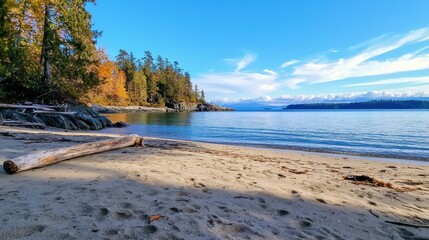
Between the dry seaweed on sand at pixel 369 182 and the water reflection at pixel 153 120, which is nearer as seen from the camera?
the dry seaweed on sand at pixel 369 182

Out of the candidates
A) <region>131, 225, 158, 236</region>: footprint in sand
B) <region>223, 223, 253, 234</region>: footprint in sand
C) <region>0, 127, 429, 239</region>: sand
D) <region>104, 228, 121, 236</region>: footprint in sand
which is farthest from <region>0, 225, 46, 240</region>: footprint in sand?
<region>223, 223, 253, 234</region>: footprint in sand

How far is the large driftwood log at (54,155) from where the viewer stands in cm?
510

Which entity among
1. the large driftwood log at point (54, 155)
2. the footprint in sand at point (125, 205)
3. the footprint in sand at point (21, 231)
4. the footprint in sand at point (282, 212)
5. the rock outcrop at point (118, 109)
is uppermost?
the rock outcrop at point (118, 109)

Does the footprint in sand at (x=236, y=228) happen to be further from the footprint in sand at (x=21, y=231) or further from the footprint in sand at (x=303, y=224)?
the footprint in sand at (x=21, y=231)

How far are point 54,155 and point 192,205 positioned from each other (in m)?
4.08

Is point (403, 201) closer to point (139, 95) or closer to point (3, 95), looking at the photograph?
point (3, 95)

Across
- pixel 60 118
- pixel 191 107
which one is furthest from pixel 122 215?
pixel 191 107

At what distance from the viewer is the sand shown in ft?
10.2

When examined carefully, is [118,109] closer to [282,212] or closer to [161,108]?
[161,108]

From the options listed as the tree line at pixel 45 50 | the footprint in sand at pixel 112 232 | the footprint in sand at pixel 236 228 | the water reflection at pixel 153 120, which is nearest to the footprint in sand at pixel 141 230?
the footprint in sand at pixel 112 232

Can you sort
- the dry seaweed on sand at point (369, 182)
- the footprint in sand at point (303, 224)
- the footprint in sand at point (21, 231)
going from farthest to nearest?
the dry seaweed on sand at point (369, 182) < the footprint in sand at point (303, 224) < the footprint in sand at point (21, 231)

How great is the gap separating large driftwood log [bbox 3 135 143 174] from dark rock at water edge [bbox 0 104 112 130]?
12121mm

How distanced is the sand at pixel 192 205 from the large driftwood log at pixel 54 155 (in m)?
0.16

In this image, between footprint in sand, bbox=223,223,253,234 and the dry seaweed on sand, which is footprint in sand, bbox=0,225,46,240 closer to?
footprint in sand, bbox=223,223,253,234
